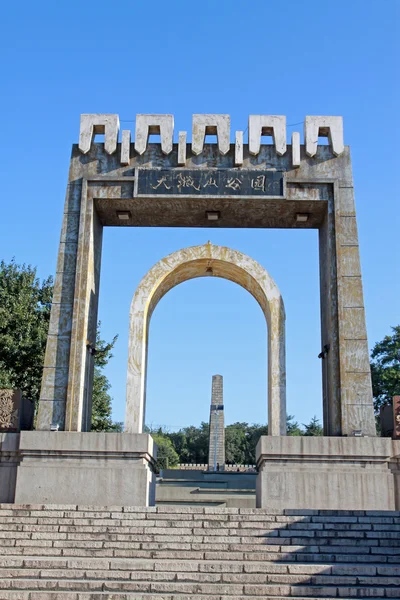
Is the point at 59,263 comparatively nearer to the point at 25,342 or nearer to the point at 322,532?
the point at 322,532

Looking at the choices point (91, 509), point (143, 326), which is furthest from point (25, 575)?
point (143, 326)

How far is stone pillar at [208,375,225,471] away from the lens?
105ft

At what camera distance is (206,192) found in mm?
14008

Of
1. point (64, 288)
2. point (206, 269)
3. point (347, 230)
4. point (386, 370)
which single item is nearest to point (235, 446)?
point (386, 370)

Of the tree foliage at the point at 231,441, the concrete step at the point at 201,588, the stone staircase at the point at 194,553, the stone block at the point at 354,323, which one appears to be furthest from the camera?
the tree foliage at the point at 231,441

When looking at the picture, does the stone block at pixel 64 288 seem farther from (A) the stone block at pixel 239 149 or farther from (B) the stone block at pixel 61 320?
(A) the stone block at pixel 239 149

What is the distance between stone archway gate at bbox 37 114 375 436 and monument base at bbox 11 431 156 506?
1.25m

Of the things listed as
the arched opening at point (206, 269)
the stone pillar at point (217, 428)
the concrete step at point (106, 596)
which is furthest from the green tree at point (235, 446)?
the concrete step at point (106, 596)

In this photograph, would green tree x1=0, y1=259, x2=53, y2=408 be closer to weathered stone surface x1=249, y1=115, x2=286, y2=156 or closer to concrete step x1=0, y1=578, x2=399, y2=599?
weathered stone surface x1=249, y1=115, x2=286, y2=156

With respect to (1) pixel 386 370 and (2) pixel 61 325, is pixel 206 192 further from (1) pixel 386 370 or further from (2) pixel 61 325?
(1) pixel 386 370

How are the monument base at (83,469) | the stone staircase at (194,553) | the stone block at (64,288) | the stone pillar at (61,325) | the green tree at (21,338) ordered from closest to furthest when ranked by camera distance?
1. the stone staircase at (194,553)
2. the monument base at (83,469)
3. the stone pillar at (61,325)
4. the stone block at (64,288)
5. the green tree at (21,338)

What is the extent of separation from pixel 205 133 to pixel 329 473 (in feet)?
22.2

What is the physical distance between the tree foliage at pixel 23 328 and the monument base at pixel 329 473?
11.4m

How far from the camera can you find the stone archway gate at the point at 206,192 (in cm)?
1357
